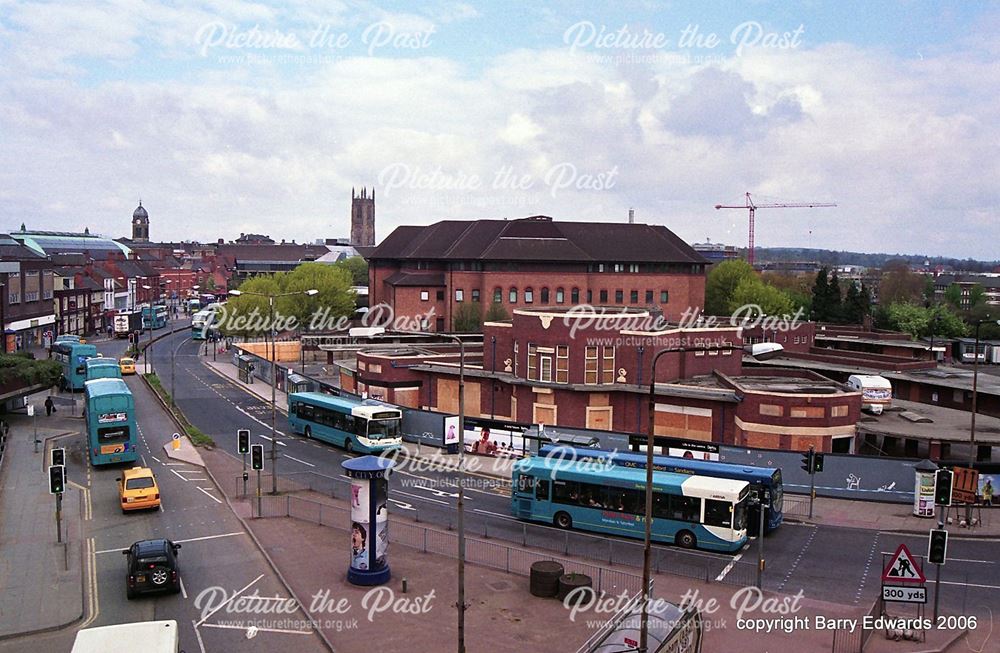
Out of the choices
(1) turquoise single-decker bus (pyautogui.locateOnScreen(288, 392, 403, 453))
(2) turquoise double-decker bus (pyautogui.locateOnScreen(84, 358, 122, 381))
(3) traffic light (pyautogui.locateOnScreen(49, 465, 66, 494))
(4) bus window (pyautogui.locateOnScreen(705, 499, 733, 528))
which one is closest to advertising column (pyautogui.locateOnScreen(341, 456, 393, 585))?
(3) traffic light (pyautogui.locateOnScreen(49, 465, 66, 494))

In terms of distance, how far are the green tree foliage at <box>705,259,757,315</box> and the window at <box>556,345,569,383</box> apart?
69721 mm

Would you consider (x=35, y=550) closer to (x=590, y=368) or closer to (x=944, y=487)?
(x=590, y=368)

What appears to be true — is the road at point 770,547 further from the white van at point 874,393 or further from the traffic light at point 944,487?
the white van at point 874,393

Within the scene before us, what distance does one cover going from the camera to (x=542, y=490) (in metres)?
31.2

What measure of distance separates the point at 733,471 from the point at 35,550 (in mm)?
23934

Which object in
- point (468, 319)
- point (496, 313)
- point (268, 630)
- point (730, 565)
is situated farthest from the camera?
point (468, 319)

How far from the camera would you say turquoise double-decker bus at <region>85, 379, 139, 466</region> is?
3825 centimetres

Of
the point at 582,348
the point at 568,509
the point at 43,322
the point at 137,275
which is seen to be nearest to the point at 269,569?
the point at 568,509

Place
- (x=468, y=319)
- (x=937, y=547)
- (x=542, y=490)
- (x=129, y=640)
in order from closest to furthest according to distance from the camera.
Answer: (x=129, y=640)
(x=937, y=547)
(x=542, y=490)
(x=468, y=319)

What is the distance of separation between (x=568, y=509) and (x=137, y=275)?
13886 cm

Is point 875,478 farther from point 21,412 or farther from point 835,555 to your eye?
point 21,412

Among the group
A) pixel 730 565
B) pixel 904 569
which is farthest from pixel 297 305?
pixel 904 569

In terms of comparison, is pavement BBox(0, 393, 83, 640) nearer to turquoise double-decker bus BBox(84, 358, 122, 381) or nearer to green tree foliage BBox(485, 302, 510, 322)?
turquoise double-decker bus BBox(84, 358, 122, 381)

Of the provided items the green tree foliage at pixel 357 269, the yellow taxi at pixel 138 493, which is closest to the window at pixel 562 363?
the yellow taxi at pixel 138 493
